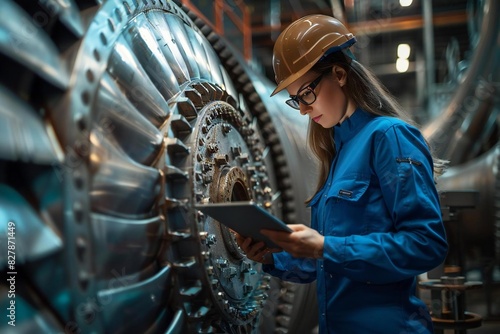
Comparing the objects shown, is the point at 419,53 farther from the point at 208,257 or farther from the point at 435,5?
the point at 208,257

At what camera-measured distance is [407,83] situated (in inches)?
369

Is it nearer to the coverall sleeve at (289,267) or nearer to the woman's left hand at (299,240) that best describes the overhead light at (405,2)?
the coverall sleeve at (289,267)

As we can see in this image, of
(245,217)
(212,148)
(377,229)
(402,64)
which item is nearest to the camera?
(245,217)

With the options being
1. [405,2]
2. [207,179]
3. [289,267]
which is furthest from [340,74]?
[405,2]

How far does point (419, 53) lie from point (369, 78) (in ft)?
23.8

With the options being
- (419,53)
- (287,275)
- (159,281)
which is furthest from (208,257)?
(419,53)

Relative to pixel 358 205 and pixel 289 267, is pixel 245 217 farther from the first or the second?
pixel 289 267

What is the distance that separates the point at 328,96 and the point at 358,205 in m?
0.32

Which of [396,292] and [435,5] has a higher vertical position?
[435,5]

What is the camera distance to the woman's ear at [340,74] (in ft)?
4.81

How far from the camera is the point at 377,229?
1365 mm

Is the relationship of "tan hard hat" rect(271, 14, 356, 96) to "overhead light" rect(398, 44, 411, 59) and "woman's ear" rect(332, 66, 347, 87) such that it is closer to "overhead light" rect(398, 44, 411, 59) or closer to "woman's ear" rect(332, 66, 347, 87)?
"woman's ear" rect(332, 66, 347, 87)

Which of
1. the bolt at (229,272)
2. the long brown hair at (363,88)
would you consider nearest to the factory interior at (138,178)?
the bolt at (229,272)

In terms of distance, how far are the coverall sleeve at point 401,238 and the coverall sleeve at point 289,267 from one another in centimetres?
31
